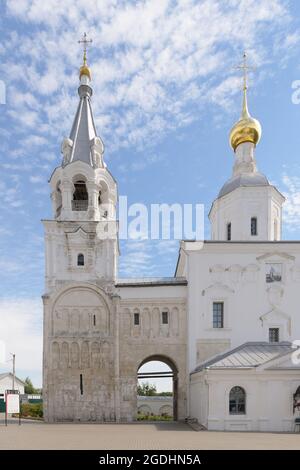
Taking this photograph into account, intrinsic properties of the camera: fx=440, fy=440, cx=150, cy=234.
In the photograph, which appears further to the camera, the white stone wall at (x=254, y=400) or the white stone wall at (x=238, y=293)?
the white stone wall at (x=238, y=293)

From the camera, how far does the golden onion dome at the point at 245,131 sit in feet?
98.0

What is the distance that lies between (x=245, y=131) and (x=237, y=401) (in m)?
17.8

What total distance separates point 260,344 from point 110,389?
28.7 feet

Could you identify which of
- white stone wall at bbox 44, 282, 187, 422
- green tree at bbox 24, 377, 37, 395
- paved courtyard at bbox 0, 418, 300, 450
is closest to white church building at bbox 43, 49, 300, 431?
white stone wall at bbox 44, 282, 187, 422

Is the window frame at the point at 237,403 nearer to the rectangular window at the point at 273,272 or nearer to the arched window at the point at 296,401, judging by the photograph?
the arched window at the point at 296,401

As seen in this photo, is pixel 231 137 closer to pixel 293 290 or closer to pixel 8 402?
pixel 293 290

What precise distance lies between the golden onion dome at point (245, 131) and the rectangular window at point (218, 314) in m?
11.6

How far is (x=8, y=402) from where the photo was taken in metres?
20.6

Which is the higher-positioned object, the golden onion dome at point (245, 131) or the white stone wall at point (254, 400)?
the golden onion dome at point (245, 131)

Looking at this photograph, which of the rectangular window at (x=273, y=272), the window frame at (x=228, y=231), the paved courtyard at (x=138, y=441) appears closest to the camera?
the paved courtyard at (x=138, y=441)

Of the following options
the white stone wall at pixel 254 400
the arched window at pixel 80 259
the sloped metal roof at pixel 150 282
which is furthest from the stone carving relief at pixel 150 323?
the white stone wall at pixel 254 400
